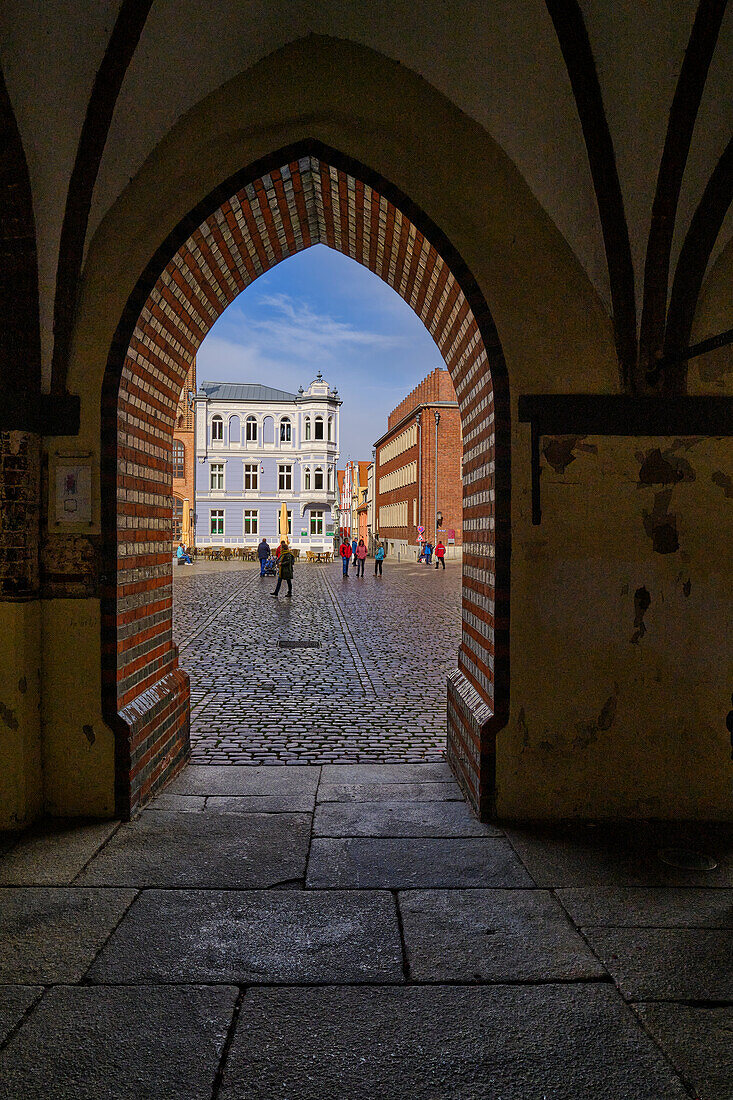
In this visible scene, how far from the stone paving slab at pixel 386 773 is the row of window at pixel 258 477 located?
43645mm

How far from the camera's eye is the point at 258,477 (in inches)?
1896

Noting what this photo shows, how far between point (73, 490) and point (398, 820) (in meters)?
2.73

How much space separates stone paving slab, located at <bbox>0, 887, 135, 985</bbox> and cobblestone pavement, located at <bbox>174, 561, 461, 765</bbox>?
2051 millimetres

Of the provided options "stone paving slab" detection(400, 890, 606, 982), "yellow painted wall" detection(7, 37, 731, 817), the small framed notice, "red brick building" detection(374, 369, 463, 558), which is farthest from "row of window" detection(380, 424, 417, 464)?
"stone paving slab" detection(400, 890, 606, 982)

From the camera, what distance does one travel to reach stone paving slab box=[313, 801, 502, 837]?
12.8 ft

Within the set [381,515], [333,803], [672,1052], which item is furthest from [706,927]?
[381,515]

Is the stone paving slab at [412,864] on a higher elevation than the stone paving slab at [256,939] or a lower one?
lower

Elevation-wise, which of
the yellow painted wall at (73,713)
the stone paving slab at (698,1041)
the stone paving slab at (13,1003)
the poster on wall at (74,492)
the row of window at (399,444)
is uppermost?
the row of window at (399,444)

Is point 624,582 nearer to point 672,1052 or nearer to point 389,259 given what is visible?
point 672,1052

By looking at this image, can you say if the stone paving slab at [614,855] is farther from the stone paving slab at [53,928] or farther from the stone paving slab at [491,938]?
the stone paving slab at [53,928]

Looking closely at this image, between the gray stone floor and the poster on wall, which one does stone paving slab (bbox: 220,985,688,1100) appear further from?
the poster on wall

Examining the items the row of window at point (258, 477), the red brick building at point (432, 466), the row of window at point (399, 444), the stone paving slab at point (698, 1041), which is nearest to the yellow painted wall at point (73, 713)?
the stone paving slab at point (698, 1041)

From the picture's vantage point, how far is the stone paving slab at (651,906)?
2.98 m

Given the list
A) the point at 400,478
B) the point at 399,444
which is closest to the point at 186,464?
the point at 400,478
